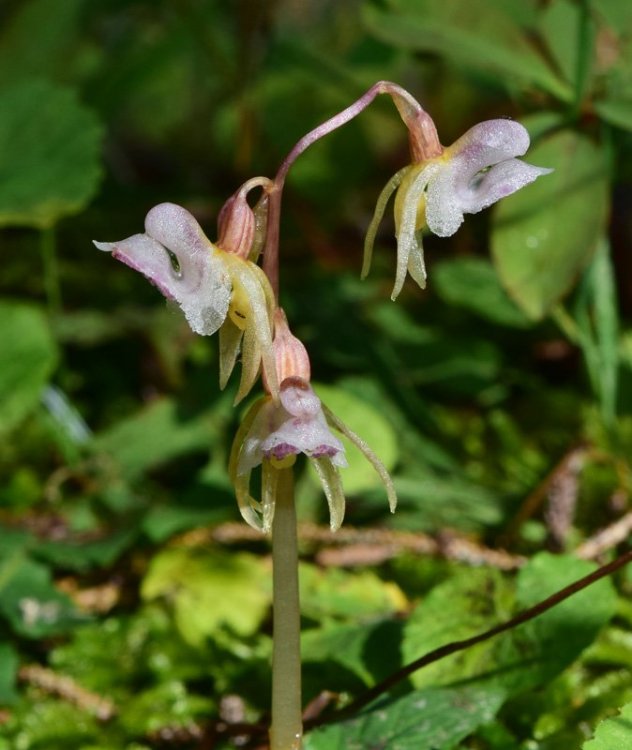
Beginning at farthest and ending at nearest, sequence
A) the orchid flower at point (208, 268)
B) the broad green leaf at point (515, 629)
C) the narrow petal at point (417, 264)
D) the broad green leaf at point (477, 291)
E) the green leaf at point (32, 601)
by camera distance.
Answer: the broad green leaf at point (477, 291) → the green leaf at point (32, 601) → the broad green leaf at point (515, 629) → the narrow petal at point (417, 264) → the orchid flower at point (208, 268)

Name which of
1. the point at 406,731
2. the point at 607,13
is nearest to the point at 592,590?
the point at 406,731

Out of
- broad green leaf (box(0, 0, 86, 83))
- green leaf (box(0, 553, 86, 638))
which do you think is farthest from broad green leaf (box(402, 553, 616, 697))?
broad green leaf (box(0, 0, 86, 83))

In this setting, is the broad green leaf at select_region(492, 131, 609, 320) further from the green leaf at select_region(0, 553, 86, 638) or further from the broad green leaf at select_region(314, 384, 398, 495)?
the green leaf at select_region(0, 553, 86, 638)

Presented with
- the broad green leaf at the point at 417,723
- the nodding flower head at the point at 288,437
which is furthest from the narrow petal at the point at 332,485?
the broad green leaf at the point at 417,723

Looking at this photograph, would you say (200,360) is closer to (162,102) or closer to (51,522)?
(51,522)

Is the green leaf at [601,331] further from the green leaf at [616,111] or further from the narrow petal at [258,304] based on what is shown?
the narrow petal at [258,304]

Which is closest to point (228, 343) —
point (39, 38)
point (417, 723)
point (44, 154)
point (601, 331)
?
point (417, 723)
